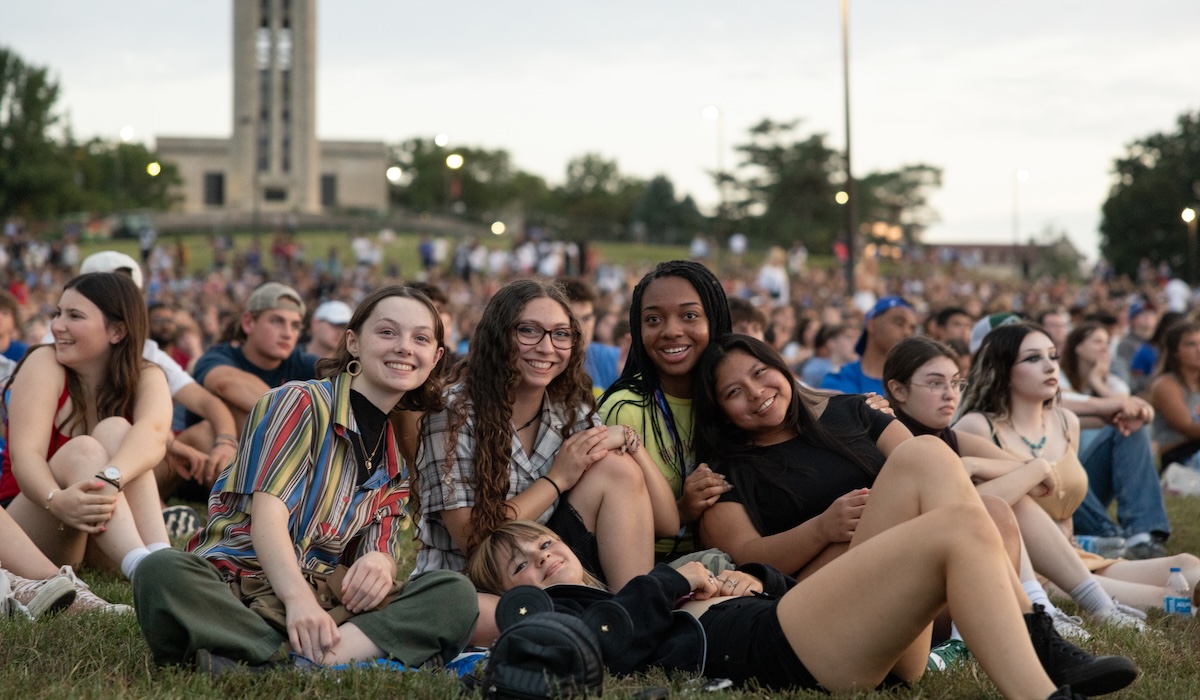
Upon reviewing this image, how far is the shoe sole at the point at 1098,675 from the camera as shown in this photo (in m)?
3.62

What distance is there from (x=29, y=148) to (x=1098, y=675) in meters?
71.3

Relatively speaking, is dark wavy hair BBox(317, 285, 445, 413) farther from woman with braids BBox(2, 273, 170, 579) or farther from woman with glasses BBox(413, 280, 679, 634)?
woman with braids BBox(2, 273, 170, 579)

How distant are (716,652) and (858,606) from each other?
0.66m

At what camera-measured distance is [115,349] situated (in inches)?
229

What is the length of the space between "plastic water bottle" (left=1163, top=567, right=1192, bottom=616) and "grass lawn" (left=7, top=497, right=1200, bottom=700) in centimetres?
80

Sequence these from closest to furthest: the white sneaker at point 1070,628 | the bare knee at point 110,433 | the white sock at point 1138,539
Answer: the white sneaker at point 1070,628, the bare knee at point 110,433, the white sock at point 1138,539

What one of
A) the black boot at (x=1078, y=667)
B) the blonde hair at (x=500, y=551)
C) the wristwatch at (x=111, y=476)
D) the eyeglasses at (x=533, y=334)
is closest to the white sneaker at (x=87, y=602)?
the wristwatch at (x=111, y=476)

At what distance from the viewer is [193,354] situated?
1123cm

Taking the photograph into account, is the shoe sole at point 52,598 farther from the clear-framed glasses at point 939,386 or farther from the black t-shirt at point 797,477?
the clear-framed glasses at point 939,386

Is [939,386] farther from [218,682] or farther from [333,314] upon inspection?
[333,314]

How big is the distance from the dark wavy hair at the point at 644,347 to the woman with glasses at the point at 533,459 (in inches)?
12.5

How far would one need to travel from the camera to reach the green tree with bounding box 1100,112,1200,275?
5909 centimetres

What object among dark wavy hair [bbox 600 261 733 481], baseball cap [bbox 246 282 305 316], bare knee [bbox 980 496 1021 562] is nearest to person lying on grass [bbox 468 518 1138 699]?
dark wavy hair [bbox 600 261 733 481]

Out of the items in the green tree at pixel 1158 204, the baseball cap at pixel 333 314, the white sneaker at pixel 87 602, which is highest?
the green tree at pixel 1158 204
